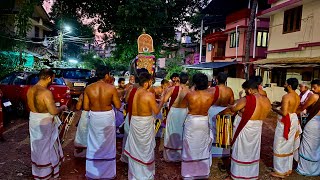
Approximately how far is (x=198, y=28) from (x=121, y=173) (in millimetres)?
25826

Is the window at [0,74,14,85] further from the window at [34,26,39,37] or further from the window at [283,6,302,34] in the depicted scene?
the window at [34,26,39,37]

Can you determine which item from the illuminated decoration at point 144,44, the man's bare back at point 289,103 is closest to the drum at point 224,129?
the man's bare back at point 289,103

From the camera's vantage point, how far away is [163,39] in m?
24.8

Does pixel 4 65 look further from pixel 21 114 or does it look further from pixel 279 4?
pixel 279 4

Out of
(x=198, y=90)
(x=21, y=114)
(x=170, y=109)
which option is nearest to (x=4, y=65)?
(x=21, y=114)

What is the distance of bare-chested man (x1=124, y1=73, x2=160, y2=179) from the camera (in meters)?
4.48

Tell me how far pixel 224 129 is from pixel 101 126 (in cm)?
242

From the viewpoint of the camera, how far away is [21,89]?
30.9 ft

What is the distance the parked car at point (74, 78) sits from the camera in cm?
1275

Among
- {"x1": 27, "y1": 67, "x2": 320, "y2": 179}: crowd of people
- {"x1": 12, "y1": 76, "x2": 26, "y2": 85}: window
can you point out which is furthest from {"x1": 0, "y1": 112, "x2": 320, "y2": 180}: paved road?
{"x1": 12, "y1": 76, "x2": 26, "y2": 85}: window

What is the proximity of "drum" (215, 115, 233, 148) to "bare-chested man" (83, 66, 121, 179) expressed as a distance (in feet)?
6.94

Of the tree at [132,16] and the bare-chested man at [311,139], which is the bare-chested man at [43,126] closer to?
the bare-chested man at [311,139]

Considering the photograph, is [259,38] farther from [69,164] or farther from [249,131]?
[69,164]

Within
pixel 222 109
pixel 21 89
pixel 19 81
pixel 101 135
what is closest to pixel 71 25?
pixel 19 81
